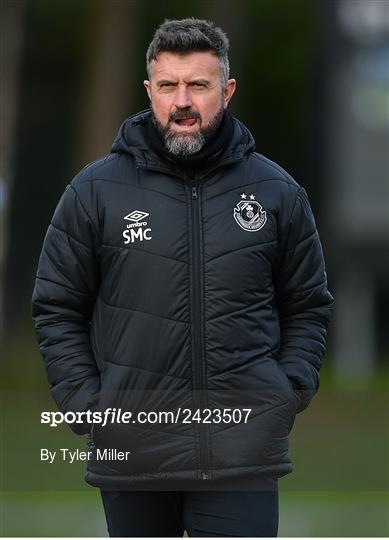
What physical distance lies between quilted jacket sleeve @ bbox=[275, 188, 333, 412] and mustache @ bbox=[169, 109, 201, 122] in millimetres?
371

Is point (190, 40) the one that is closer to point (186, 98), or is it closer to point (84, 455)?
point (186, 98)

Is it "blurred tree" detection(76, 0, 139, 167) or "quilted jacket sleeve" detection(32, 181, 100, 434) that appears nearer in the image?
"quilted jacket sleeve" detection(32, 181, 100, 434)

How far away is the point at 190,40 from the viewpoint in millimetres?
3598

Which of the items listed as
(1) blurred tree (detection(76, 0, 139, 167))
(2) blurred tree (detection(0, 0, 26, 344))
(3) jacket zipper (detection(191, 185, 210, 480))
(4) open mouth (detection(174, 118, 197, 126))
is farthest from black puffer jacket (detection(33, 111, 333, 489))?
(1) blurred tree (detection(76, 0, 139, 167))

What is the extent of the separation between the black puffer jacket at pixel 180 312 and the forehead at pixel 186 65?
0.20 metres

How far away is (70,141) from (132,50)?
1847 millimetres

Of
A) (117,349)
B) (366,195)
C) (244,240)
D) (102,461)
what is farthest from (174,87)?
(366,195)

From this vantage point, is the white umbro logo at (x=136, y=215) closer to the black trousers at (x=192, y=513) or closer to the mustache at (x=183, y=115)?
the mustache at (x=183, y=115)

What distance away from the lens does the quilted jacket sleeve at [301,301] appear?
3.68 metres

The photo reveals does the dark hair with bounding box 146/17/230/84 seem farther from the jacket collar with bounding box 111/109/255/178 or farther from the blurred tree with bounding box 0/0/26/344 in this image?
the blurred tree with bounding box 0/0/26/344

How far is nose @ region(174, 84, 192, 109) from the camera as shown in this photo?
11.8 feet

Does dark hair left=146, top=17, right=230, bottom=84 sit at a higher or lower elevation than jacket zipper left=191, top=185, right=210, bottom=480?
higher

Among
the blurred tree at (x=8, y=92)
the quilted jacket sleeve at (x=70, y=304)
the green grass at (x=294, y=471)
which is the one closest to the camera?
the quilted jacket sleeve at (x=70, y=304)

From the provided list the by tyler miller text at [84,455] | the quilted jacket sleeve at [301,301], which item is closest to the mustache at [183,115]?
the quilted jacket sleeve at [301,301]
